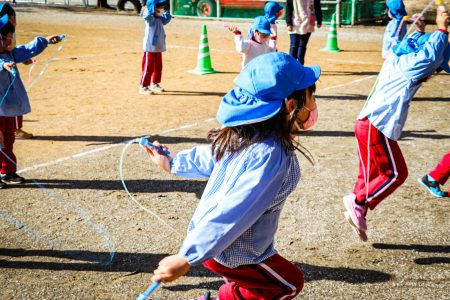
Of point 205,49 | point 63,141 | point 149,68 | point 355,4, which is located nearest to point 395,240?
point 63,141

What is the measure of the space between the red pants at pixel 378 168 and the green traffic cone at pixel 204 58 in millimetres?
8041

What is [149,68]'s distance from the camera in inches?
400

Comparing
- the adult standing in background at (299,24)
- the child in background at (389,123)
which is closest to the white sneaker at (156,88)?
the adult standing in background at (299,24)

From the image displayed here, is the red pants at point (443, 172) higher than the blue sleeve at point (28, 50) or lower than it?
lower

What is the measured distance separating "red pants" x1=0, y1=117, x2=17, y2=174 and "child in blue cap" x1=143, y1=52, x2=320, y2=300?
361 cm

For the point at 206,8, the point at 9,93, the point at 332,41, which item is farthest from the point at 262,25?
the point at 206,8

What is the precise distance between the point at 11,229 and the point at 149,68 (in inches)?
231

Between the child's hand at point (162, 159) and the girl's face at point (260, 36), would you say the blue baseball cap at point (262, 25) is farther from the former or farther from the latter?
the child's hand at point (162, 159)

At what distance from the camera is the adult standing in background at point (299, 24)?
1031cm

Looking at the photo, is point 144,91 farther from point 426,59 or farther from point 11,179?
point 426,59

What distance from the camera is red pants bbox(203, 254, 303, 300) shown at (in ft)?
8.70

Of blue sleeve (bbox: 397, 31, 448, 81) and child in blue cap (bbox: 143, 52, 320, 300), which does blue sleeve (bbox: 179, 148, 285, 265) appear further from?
blue sleeve (bbox: 397, 31, 448, 81)

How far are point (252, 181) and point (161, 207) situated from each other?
9.38 feet

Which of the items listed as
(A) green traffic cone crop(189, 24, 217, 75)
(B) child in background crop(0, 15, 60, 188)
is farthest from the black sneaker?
(A) green traffic cone crop(189, 24, 217, 75)
